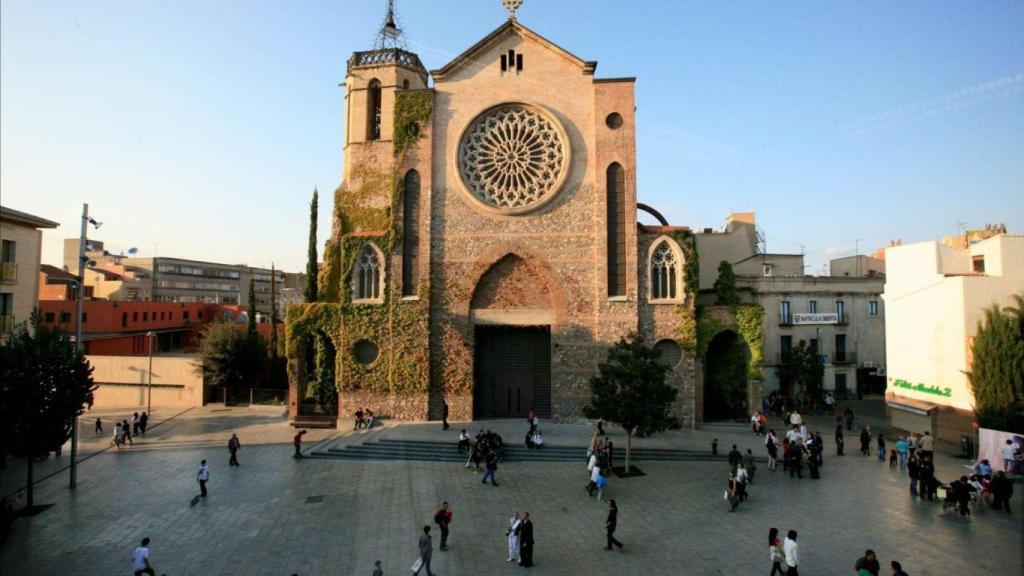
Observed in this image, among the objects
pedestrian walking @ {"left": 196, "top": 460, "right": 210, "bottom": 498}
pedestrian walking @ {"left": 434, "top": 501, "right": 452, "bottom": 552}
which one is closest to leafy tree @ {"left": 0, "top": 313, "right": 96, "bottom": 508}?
pedestrian walking @ {"left": 196, "top": 460, "right": 210, "bottom": 498}

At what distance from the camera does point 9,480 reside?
20547 mm

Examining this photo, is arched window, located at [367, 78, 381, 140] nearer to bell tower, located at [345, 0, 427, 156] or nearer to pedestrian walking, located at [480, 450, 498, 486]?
bell tower, located at [345, 0, 427, 156]

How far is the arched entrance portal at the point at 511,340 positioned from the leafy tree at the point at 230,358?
637 inches

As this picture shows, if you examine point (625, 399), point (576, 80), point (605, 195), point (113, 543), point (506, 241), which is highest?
point (576, 80)

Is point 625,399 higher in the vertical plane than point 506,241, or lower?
lower

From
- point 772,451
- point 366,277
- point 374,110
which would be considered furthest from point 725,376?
point 374,110

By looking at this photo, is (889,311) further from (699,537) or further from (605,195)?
(699,537)

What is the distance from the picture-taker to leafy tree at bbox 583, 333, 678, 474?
20375mm

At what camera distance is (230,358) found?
35188mm

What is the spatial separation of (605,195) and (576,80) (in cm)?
611

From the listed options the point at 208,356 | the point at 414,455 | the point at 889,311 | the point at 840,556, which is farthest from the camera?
the point at 208,356

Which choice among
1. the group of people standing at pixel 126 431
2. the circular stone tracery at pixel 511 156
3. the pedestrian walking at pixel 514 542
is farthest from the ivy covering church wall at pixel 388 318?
the pedestrian walking at pixel 514 542

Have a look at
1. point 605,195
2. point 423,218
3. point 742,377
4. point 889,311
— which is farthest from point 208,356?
point 889,311

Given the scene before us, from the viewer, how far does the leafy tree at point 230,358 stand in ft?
115
